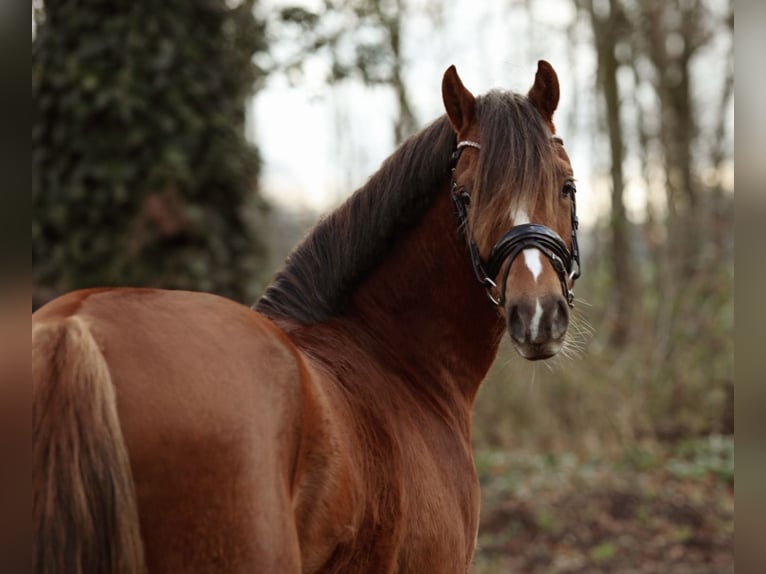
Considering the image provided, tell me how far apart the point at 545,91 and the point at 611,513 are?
5.99 meters

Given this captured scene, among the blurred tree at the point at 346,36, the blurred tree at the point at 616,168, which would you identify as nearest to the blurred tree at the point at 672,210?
the blurred tree at the point at 616,168

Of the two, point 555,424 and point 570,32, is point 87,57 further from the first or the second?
point 570,32

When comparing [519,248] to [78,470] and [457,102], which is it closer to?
[457,102]

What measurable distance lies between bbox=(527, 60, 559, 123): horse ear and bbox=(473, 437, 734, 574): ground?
5298 millimetres

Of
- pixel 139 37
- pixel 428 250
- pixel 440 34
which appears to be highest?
pixel 440 34

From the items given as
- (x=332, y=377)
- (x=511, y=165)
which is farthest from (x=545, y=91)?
(x=332, y=377)

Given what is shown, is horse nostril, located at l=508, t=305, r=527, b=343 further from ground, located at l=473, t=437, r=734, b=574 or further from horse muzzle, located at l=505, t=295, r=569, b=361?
ground, located at l=473, t=437, r=734, b=574

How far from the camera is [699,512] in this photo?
25.6ft

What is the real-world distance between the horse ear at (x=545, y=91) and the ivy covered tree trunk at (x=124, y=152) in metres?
4.30

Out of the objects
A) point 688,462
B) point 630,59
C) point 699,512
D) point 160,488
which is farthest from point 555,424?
point 160,488

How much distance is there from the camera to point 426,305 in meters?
3.18

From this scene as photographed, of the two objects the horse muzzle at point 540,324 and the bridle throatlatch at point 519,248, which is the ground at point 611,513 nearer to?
the bridle throatlatch at point 519,248

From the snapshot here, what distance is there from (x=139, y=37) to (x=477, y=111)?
462cm

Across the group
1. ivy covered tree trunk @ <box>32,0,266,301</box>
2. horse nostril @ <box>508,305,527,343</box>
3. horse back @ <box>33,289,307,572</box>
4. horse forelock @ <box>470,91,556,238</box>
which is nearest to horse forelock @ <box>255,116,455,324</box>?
horse forelock @ <box>470,91,556,238</box>
